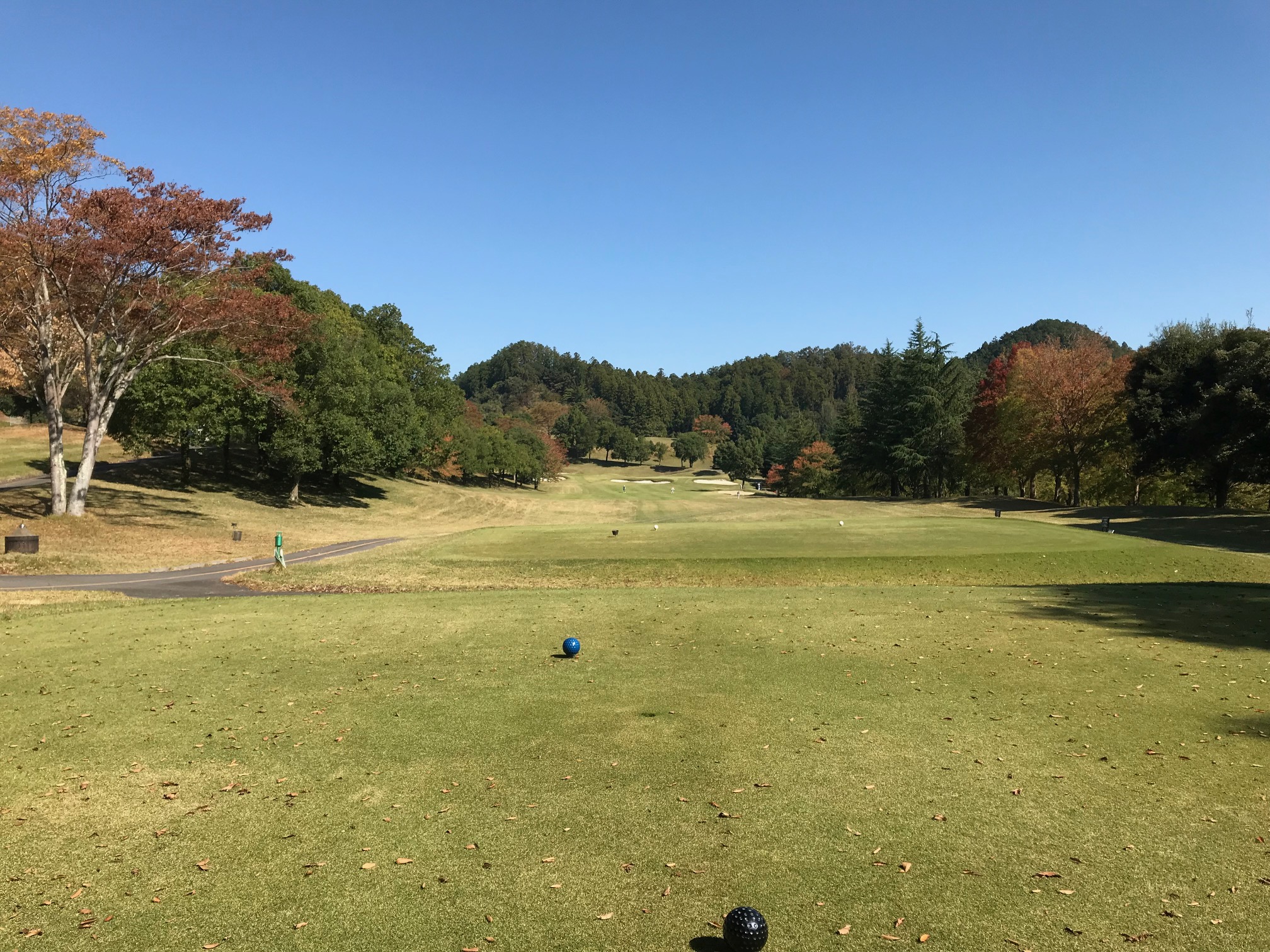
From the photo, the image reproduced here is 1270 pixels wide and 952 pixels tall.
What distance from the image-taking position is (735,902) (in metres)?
5.19

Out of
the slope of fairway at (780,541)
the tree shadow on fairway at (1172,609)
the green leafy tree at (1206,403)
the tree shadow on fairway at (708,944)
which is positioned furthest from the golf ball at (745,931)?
the green leafy tree at (1206,403)

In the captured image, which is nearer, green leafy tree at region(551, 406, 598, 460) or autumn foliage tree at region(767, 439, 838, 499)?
autumn foliage tree at region(767, 439, 838, 499)

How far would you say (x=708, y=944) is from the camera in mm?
4703

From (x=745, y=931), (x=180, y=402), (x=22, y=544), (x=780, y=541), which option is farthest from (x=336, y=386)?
(x=745, y=931)

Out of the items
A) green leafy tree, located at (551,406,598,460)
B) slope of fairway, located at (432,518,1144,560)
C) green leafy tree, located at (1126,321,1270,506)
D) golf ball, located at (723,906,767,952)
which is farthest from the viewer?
green leafy tree, located at (551,406,598,460)

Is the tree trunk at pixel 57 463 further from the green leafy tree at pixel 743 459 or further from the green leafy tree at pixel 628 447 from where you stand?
the green leafy tree at pixel 628 447

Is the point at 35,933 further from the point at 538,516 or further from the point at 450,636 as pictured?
the point at 538,516

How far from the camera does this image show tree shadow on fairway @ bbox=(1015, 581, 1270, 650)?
14094 mm

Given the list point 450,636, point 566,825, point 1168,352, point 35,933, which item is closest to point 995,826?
point 566,825

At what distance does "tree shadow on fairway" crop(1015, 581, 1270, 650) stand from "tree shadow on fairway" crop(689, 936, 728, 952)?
12703 millimetres

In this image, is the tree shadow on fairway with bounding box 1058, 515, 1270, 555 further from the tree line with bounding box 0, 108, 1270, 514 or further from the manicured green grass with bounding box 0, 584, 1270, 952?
the manicured green grass with bounding box 0, 584, 1270, 952

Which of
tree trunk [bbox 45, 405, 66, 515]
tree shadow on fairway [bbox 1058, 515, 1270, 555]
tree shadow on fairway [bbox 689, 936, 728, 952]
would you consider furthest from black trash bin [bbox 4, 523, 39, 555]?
tree shadow on fairway [bbox 1058, 515, 1270, 555]

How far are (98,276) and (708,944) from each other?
121 ft

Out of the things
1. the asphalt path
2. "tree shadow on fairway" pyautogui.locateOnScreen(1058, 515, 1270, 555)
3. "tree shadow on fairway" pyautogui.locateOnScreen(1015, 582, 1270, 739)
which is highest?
"tree shadow on fairway" pyautogui.locateOnScreen(1058, 515, 1270, 555)
